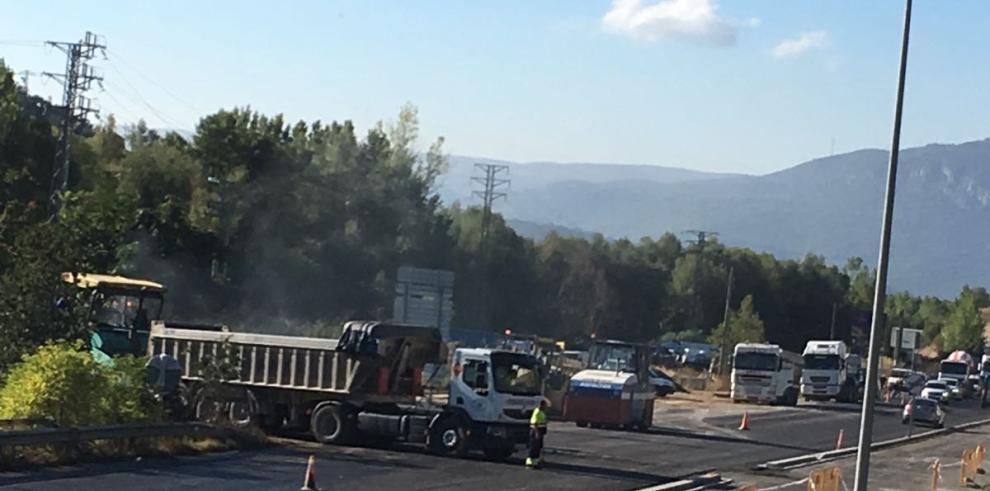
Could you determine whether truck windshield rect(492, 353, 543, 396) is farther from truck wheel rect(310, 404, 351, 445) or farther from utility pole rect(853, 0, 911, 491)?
utility pole rect(853, 0, 911, 491)

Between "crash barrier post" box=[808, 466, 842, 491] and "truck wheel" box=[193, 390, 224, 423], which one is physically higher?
"crash barrier post" box=[808, 466, 842, 491]

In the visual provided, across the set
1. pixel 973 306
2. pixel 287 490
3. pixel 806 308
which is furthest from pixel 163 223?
pixel 973 306

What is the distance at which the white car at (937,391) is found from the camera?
79.2 meters

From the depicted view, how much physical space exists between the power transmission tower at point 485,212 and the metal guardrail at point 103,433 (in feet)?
233

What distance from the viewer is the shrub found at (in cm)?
2512

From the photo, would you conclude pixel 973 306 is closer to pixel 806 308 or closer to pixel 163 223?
pixel 806 308

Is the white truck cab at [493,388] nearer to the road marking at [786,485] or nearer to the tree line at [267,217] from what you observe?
the road marking at [786,485]

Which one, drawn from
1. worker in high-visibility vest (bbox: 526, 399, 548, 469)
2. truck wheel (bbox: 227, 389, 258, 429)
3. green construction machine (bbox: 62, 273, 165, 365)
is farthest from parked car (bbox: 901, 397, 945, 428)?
truck wheel (bbox: 227, 389, 258, 429)

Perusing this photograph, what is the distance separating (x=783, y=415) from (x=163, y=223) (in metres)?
29.5

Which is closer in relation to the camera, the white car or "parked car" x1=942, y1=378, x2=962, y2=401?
the white car

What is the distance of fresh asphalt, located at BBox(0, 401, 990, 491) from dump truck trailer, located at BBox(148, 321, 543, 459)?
580 millimetres

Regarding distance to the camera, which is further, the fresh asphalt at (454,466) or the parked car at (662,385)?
the parked car at (662,385)

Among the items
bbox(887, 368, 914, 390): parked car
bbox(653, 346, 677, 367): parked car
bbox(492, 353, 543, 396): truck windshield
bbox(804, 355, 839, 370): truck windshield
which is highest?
bbox(492, 353, 543, 396): truck windshield

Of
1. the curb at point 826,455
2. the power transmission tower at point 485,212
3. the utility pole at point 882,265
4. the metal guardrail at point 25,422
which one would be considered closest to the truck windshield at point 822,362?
the curb at point 826,455
